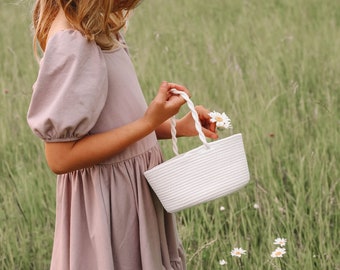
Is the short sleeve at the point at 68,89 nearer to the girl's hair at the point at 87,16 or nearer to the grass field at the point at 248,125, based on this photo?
the girl's hair at the point at 87,16

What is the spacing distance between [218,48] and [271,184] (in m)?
1.56

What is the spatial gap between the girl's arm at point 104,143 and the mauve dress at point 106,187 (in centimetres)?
2

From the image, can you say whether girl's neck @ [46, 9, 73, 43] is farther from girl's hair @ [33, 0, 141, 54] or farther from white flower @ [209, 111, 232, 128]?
white flower @ [209, 111, 232, 128]

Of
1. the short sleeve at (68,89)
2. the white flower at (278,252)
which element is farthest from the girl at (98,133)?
the white flower at (278,252)

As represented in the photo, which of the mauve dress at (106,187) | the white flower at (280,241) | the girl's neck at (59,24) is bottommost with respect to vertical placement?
the white flower at (280,241)

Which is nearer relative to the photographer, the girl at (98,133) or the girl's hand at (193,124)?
the girl at (98,133)

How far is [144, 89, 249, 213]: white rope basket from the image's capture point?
1.45 metres

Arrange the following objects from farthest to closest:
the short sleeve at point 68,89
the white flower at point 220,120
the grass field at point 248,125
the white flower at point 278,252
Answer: the grass field at point 248,125 < the white flower at point 278,252 < the white flower at point 220,120 < the short sleeve at point 68,89

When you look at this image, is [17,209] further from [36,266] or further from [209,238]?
[209,238]

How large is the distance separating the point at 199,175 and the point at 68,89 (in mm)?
301

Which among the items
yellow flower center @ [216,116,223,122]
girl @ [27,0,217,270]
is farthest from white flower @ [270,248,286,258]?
yellow flower center @ [216,116,223,122]

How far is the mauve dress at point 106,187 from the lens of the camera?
1468mm

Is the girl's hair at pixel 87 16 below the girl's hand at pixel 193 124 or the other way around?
the other way around

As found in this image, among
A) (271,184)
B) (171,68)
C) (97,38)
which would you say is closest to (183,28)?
(171,68)
